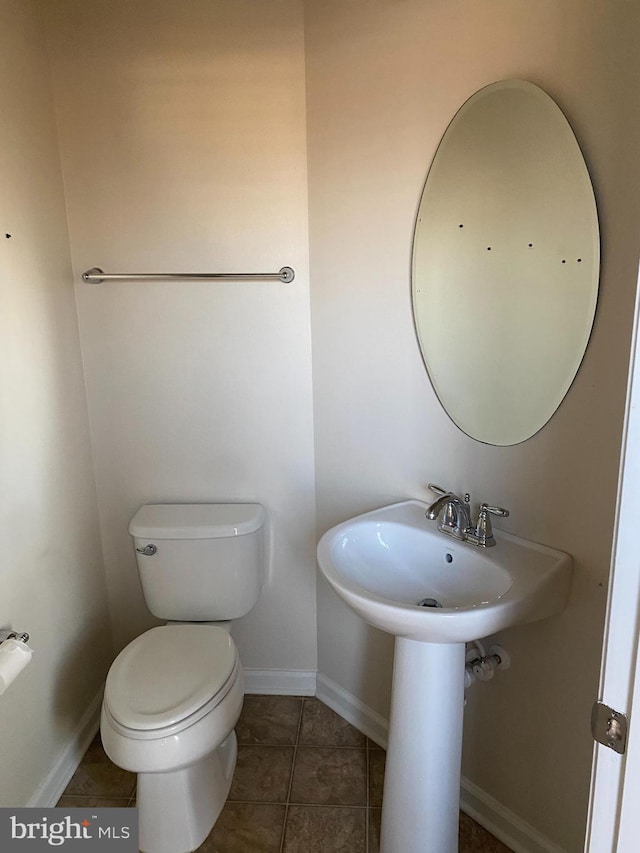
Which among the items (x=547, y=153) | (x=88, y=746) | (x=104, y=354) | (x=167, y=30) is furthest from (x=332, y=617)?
(x=167, y=30)

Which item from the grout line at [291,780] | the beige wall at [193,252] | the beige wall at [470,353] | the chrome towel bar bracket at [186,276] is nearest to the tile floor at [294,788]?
the grout line at [291,780]

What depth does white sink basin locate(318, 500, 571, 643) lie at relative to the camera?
128cm

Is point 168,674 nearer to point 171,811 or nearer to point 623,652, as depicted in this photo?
point 171,811

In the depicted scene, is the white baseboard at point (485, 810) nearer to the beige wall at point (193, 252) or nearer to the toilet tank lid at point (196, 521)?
the beige wall at point (193, 252)

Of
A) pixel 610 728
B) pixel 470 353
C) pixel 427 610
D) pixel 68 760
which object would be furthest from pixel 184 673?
pixel 610 728

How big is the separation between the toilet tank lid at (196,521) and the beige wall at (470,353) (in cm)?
25

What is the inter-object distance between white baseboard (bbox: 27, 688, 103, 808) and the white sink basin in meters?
1.11

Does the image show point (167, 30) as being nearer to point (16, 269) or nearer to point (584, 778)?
point (16, 269)

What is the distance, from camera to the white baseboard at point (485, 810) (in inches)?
64.1

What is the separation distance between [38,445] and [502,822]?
64.7 inches

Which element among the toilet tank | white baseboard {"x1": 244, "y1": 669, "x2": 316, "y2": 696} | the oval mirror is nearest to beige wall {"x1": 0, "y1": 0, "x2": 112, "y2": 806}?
the toilet tank

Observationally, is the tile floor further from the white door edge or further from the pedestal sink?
the white door edge

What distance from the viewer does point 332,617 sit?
2.19m

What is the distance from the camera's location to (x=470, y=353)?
1.60 meters
